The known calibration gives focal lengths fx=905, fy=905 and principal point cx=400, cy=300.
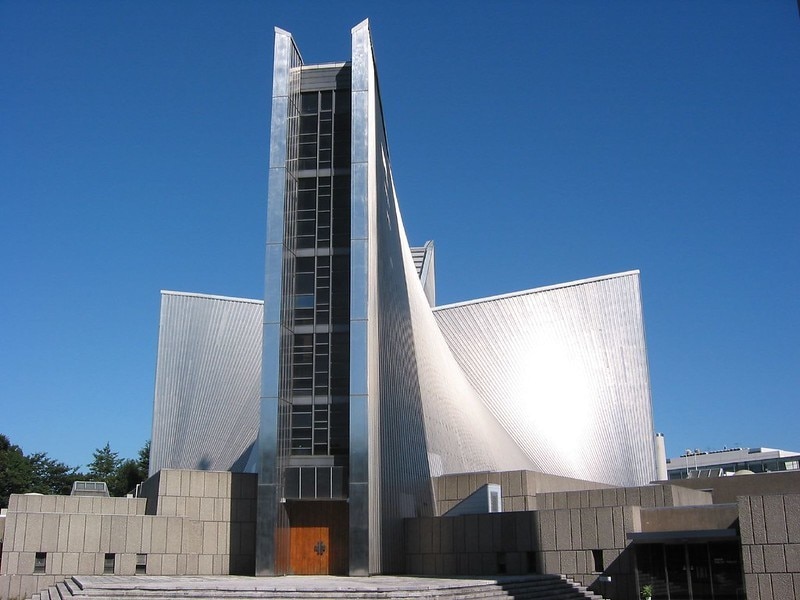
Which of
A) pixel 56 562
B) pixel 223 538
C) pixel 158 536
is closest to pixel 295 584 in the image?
pixel 223 538

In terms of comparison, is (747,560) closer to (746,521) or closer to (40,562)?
(746,521)

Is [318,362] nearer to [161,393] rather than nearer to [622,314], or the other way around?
[161,393]

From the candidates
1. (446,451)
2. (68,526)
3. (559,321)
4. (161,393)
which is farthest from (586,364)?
(68,526)

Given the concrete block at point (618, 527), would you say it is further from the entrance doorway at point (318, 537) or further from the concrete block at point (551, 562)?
the entrance doorway at point (318, 537)

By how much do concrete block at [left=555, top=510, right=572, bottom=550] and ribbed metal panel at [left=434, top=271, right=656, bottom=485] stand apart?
51.2ft

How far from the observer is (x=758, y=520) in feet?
57.0

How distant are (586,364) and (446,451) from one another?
1209cm

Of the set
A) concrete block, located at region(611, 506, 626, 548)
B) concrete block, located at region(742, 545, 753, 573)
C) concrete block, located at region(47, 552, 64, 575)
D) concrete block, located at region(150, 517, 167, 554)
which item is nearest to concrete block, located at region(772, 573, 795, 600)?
concrete block, located at region(742, 545, 753, 573)

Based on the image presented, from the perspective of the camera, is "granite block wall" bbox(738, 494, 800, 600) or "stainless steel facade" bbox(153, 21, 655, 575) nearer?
"granite block wall" bbox(738, 494, 800, 600)

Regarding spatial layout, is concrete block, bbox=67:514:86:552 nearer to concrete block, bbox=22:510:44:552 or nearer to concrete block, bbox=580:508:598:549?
concrete block, bbox=22:510:44:552

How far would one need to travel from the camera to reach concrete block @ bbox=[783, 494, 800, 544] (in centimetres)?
1697

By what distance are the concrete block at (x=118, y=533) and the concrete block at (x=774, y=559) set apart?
52.7 feet

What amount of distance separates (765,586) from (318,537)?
12.0 meters

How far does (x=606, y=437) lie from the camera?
40562mm
